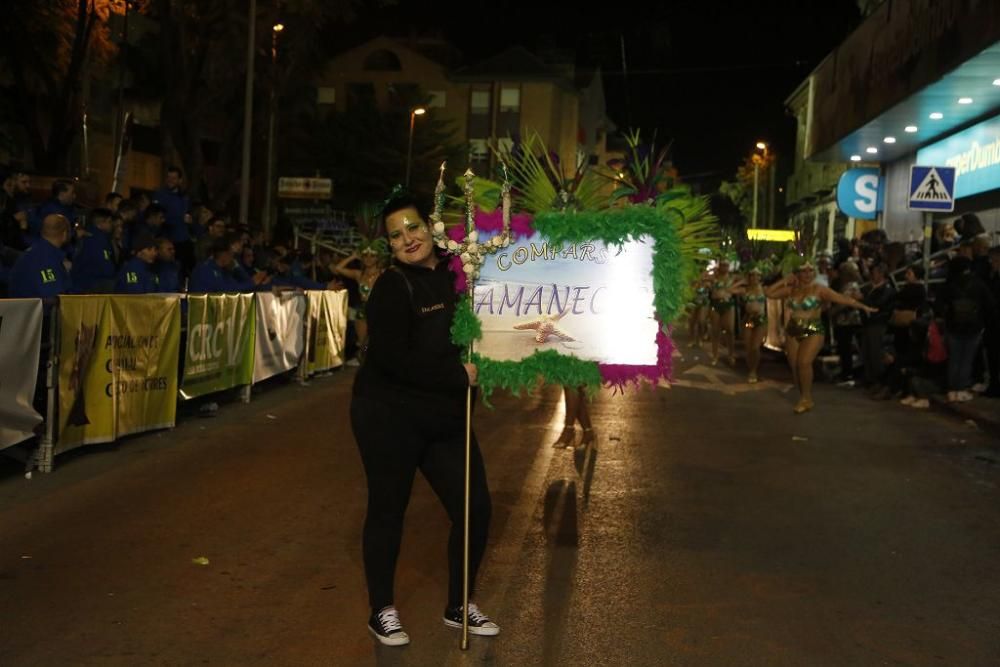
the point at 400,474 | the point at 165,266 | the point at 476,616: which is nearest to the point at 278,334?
the point at 165,266

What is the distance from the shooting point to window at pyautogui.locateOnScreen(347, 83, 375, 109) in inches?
2152

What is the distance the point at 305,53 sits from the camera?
99.6 ft

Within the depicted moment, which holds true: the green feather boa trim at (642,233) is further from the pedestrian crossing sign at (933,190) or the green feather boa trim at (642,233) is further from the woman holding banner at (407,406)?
the pedestrian crossing sign at (933,190)

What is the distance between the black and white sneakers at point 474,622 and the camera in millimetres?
5191

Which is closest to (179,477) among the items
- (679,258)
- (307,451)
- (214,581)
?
(307,451)

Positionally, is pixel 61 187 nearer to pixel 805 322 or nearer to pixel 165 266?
pixel 165 266

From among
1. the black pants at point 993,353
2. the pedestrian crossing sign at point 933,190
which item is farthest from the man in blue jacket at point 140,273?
the pedestrian crossing sign at point 933,190

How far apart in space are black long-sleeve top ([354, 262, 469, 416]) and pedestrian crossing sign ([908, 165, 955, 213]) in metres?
13.9

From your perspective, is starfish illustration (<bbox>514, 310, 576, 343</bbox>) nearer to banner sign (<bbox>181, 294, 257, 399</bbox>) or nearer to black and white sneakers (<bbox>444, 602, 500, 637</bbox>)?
black and white sneakers (<bbox>444, 602, 500, 637</bbox>)

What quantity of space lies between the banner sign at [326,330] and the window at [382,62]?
51.0 meters

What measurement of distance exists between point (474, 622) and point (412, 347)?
4.22 feet

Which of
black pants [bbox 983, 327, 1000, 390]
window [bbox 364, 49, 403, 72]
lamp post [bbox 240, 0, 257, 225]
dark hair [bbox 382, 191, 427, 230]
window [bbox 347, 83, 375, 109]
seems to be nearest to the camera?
dark hair [bbox 382, 191, 427, 230]

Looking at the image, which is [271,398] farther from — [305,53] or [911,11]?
[305,53]

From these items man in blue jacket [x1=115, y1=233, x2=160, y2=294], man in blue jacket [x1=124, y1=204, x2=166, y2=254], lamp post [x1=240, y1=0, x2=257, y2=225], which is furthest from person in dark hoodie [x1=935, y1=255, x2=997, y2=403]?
lamp post [x1=240, y1=0, x2=257, y2=225]
